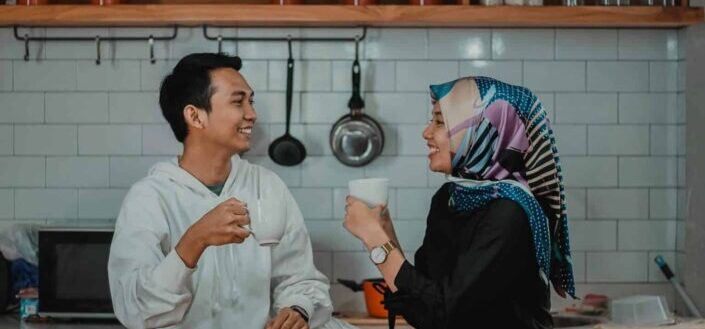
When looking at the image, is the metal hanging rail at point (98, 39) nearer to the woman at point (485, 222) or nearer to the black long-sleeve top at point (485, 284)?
the woman at point (485, 222)

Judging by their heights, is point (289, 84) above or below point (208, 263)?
above

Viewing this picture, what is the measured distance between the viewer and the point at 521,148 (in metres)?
2.35

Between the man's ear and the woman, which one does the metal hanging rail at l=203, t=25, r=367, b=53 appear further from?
the woman

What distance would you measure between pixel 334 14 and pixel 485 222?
1654mm

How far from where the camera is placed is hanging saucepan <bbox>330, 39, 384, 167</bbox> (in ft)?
13.1

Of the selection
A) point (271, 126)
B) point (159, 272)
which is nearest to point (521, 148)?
point (159, 272)

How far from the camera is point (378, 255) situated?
236 cm

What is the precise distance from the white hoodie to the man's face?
94mm

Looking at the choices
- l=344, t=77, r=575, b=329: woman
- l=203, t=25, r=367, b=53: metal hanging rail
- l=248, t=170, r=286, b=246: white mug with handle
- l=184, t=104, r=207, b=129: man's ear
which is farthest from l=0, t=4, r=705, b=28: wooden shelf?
l=248, t=170, r=286, b=246: white mug with handle

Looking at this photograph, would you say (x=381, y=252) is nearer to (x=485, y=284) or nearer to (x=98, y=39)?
(x=485, y=284)

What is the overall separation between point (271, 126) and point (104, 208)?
2.10 ft

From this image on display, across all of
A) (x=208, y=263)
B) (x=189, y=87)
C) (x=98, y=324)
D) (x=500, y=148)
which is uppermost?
(x=189, y=87)

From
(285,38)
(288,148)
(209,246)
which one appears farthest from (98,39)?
(209,246)

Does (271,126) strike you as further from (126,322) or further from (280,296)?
(126,322)
